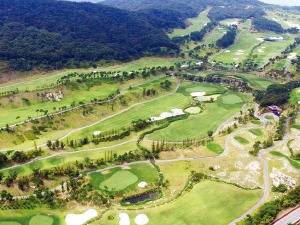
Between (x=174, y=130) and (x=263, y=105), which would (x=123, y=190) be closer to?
(x=174, y=130)

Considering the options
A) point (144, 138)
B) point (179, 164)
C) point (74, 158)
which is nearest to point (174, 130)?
point (144, 138)

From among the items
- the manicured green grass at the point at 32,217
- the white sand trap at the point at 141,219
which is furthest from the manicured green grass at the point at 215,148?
the manicured green grass at the point at 32,217

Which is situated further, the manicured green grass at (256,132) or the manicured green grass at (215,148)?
the manicured green grass at (256,132)

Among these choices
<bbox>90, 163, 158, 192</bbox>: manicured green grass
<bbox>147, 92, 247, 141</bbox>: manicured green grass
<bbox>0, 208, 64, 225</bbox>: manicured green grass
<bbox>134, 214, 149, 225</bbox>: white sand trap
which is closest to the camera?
<bbox>134, 214, 149, 225</bbox>: white sand trap

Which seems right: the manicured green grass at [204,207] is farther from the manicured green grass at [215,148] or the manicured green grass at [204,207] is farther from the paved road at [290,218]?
the manicured green grass at [215,148]

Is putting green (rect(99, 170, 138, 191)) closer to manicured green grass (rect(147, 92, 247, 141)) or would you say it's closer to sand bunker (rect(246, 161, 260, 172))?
manicured green grass (rect(147, 92, 247, 141))

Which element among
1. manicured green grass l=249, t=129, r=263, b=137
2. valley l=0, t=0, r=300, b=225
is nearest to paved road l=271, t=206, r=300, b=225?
valley l=0, t=0, r=300, b=225
